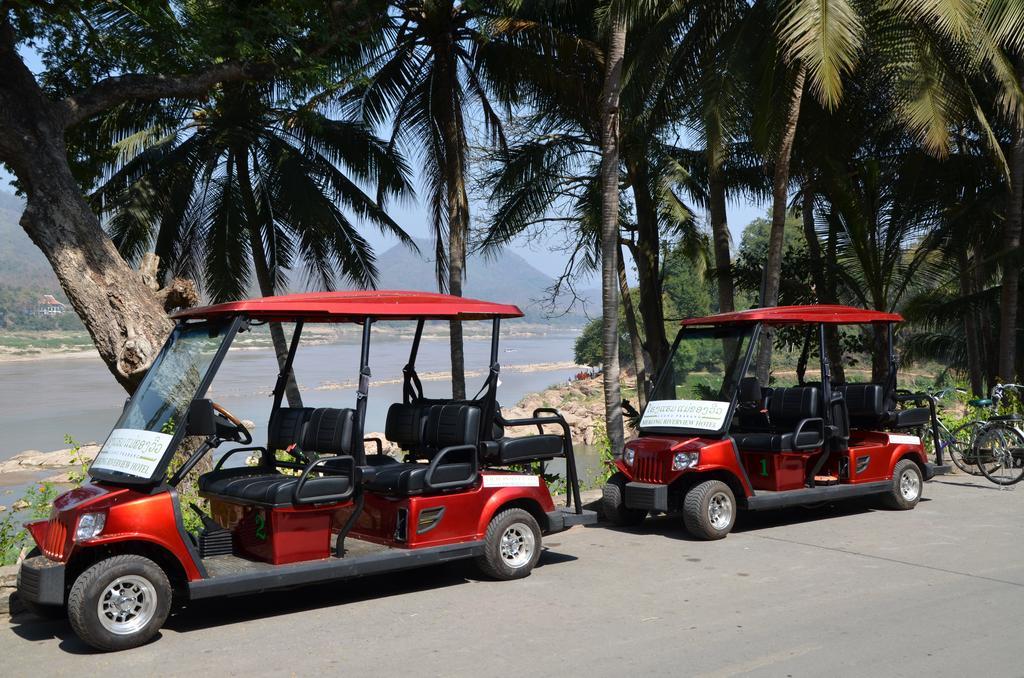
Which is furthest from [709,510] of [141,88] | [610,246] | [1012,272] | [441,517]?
[1012,272]

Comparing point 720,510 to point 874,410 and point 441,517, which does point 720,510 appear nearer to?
point 874,410

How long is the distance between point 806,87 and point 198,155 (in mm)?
10067

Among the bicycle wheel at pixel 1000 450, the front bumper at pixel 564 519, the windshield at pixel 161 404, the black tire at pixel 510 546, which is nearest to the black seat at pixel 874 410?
the bicycle wheel at pixel 1000 450

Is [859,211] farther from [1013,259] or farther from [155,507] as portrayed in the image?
[155,507]

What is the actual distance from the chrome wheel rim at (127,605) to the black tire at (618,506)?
15.7 feet

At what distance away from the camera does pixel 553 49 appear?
14133 mm

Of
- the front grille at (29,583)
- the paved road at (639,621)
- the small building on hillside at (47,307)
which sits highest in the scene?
the small building on hillside at (47,307)

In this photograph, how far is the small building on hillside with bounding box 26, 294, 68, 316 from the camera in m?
131

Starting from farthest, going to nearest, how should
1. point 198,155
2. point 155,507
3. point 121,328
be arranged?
point 198,155
point 121,328
point 155,507

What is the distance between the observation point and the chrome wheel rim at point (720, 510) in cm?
900

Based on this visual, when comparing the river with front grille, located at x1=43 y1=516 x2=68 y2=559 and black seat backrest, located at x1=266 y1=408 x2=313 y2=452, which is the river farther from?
front grille, located at x1=43 y1=516 x2=68 y2=559

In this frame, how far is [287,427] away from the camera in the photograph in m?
7.61

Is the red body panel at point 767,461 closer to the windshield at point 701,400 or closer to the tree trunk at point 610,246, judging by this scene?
the windshield at point 701,400

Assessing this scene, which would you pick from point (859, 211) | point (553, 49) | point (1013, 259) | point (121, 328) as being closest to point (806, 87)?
point (859, 211)
